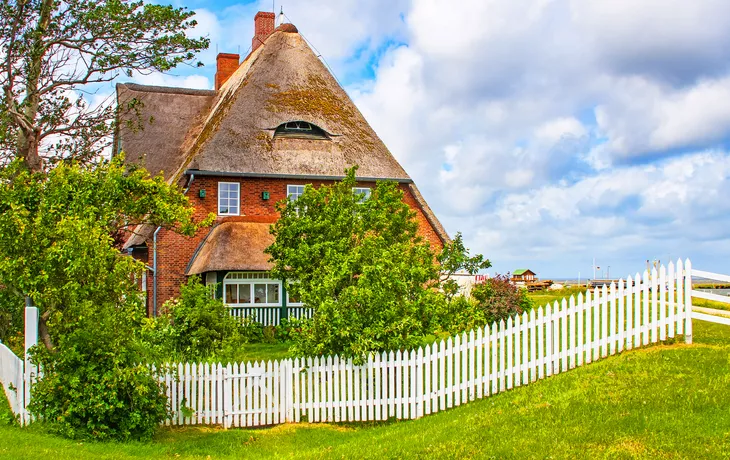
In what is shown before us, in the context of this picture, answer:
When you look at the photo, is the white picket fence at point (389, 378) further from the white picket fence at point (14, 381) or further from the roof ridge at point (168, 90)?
the roof ridge at point (168, 90)

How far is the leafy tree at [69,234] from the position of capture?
12.4 m

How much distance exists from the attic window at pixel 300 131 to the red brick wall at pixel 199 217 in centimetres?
193

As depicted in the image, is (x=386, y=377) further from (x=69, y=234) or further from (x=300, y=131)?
(x=300, y=131)

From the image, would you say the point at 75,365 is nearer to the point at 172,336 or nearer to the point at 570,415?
the point at 172,336

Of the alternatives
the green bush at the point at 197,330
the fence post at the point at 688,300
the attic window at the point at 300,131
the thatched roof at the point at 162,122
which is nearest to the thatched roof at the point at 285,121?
the attic window at the point at 300,131

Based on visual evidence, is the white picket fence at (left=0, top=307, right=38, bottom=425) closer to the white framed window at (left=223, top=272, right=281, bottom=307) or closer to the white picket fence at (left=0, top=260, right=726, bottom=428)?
the white picket fence at (left=0, top=260, right=726, bottom=428)

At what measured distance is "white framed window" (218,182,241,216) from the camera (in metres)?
26.3

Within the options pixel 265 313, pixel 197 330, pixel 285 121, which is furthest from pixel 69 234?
pixel 285 121

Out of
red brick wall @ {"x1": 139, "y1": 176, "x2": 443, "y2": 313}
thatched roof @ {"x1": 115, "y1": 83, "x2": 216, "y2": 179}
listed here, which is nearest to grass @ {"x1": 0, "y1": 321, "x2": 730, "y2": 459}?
red brick wall @ {"x1": 139, "y1": 176, "x2": 443, "y2": 313}

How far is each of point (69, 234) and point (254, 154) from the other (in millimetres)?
14431

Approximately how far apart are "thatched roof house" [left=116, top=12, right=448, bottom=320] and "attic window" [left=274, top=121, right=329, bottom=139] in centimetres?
4

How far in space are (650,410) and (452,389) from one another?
143 inches

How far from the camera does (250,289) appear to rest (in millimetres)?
25422

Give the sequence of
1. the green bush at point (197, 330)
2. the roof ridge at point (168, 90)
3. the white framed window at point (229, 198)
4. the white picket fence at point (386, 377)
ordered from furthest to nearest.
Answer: the roof ridge at point (168, 90), the white framed window at point (229, 198), the green bush at point (197, 330), the white picket fence at point (386, 377)
